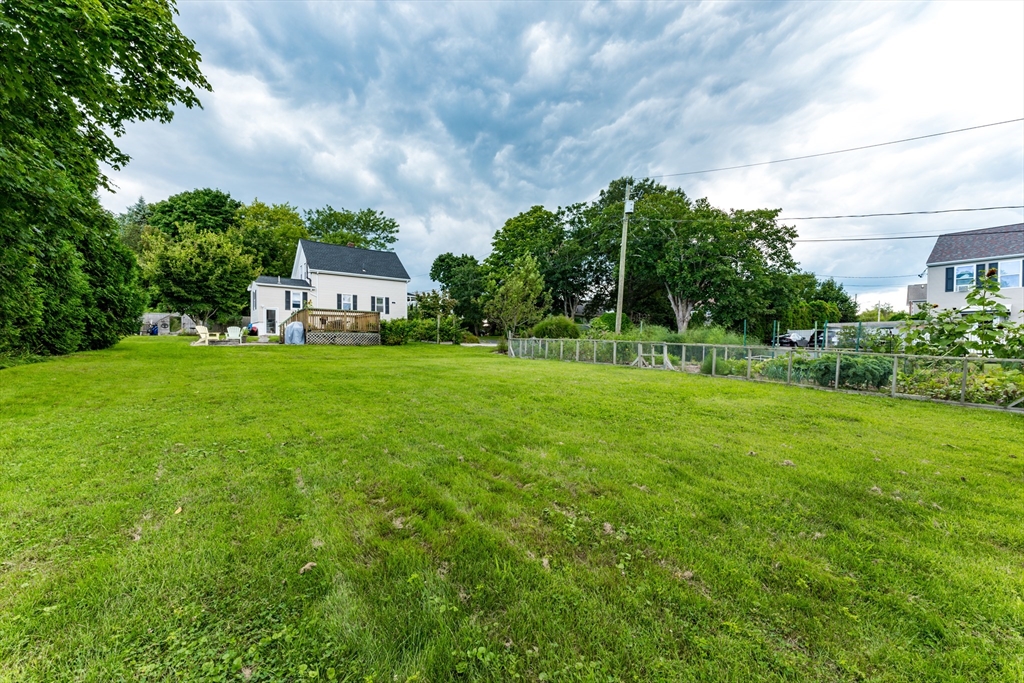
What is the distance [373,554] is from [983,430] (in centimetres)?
808

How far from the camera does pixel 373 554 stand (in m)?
2.30

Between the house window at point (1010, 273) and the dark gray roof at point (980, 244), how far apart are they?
53cm

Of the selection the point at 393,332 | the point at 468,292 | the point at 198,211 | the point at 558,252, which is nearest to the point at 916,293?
the point at 558,252

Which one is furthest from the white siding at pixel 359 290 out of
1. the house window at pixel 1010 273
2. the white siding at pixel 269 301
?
the house window at pixel 1010 273

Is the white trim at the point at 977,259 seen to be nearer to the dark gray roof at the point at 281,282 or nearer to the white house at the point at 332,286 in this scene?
the white house at the point at 332,286

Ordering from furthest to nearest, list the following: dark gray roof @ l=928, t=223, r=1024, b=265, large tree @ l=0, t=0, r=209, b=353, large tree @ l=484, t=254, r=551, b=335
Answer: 1. large tree @ l=484, t=254, r=551, b=335
2. dark gray roof @ l=928, t=223, r=1024, b=265
3. large tree @ l=0, t=0, r=209, b=353

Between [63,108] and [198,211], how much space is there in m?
38.0

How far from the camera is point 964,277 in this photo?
19.3 meters

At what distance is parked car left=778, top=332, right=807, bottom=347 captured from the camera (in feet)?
94.2

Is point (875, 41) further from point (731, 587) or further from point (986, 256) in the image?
point (986, 256)

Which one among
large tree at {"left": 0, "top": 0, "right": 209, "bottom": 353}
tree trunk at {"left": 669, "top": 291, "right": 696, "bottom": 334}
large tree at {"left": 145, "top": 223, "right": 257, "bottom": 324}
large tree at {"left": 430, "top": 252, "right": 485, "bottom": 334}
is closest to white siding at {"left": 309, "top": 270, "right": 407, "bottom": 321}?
large tree at {"left": 430, "top": 252, "right": 485, "bottom": 334}

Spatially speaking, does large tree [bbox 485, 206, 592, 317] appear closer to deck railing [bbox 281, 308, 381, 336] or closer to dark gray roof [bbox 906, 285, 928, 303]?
deck railing [bbox 281, 308, 381, 336]

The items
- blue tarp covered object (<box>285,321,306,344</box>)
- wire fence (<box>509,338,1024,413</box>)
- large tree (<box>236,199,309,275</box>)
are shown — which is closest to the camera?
wire fence (<box>509,338,1024,413</box>)

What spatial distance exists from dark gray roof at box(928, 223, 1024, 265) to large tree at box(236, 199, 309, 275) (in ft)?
150
